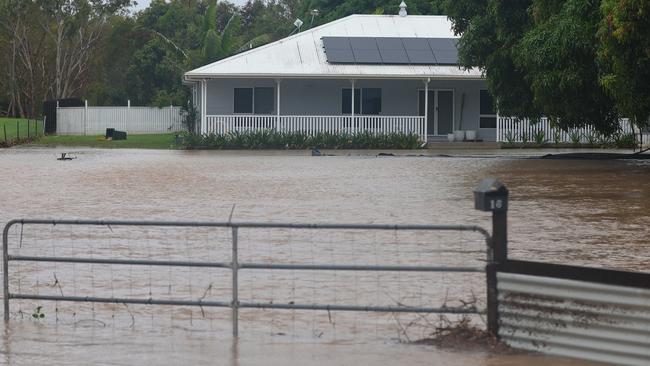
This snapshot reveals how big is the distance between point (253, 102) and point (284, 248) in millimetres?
34925

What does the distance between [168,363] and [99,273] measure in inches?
194

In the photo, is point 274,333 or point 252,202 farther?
point 252,202

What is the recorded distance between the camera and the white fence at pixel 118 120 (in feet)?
193

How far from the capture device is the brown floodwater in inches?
380

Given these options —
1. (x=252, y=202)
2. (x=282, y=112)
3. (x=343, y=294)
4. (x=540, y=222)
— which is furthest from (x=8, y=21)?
(x=343, y=294)

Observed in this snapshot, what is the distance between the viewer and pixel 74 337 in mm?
10039

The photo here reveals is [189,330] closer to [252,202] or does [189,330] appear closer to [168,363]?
[168,363]

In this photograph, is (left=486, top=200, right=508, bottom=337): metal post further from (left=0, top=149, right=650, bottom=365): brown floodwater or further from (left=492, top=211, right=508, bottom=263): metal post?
(left=0, top=149, right=650, bottom=365): brown floodwater

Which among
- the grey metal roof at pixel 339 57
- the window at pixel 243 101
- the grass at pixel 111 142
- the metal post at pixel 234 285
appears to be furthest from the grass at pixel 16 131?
the metal post at pixel 234 285

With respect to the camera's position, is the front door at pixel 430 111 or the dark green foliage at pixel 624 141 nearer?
the dark green foliage at pixel 624 141

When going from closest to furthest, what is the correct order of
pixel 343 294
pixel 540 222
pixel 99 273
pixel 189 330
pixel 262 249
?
1. pixel 189 330
2. pixel 343 294
3. pixel 99 273
4. pixel 262 249
5. pixel 540 222

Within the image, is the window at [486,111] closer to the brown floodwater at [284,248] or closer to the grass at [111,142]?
the grass at [111,142]

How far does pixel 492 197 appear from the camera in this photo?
8789 millimetres

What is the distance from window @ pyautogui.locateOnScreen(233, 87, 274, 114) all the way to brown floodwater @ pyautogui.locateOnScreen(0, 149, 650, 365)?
56.4 feet
